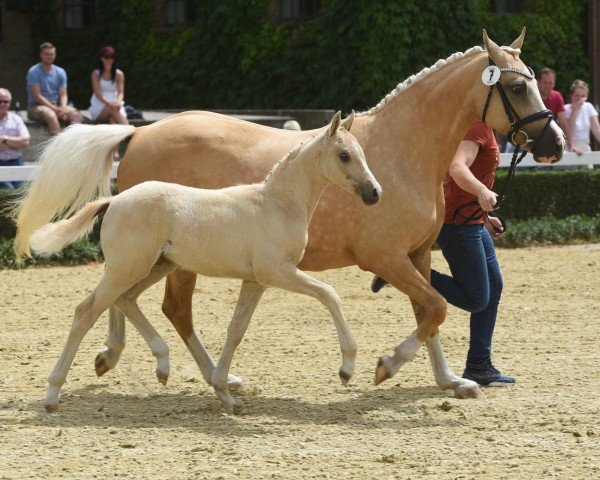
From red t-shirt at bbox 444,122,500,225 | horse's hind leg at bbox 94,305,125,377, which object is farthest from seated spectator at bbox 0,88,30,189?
red t-shirt at bbox 444,122,500,225

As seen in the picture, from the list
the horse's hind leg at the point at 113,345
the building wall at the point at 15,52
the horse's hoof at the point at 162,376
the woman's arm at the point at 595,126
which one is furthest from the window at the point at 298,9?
the horse's hoof at the point at 162,376

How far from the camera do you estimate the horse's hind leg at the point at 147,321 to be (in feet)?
20.8

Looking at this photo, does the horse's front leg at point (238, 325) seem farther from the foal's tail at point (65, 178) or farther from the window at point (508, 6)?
the window at point (508, 6)

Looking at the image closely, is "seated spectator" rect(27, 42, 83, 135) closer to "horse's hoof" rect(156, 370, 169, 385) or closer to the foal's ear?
"horse's hoof" rect(156, 370, 169, 385)

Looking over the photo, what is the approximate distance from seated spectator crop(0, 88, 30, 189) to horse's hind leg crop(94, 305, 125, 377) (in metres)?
6.74

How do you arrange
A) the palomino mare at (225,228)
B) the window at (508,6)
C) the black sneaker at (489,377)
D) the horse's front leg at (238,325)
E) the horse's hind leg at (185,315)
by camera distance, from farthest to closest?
the window at (508,6) → the black sneaker at (489,377) → the horse's hind leg at (185,315) → the horse's front leg at (238,325) → the palomino mare at (225,228)

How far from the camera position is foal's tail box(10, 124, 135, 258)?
22.5ft

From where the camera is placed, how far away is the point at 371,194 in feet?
19.3

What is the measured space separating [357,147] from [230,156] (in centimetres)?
121

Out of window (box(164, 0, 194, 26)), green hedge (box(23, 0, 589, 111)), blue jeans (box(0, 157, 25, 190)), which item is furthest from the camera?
window (box(164, 0, 194, 26))

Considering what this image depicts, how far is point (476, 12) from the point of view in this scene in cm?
1941

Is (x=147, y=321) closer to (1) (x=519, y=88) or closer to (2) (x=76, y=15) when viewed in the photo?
(1) (x=519, y=88)

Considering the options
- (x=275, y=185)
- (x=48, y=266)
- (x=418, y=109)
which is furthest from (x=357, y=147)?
(x=48, y=266)

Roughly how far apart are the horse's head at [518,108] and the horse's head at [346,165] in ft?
3.44
